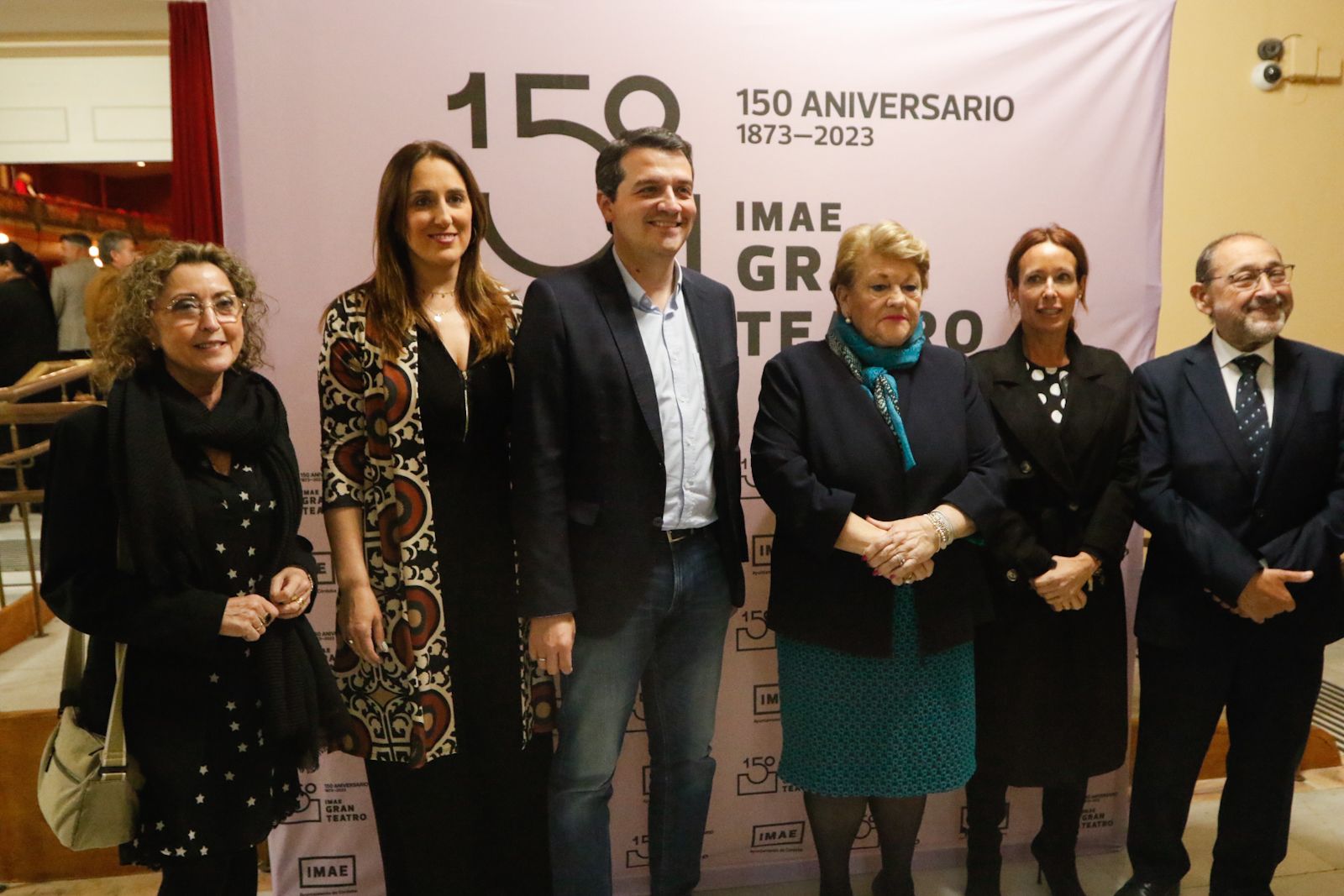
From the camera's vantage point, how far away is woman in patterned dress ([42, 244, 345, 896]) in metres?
1.56

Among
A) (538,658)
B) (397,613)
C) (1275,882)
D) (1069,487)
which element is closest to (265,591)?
(397,613)

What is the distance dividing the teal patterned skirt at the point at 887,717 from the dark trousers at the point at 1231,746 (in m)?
0.55

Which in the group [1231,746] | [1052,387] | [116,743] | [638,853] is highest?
[1052,387]

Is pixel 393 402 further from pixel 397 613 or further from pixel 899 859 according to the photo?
pixel 899 859

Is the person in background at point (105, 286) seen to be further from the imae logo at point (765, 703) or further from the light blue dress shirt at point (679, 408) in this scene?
the imae logo at point (765, 703)

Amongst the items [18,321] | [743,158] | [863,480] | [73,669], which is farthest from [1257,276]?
[18,321]

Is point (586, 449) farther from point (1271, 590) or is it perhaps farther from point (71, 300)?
point (71, 300)

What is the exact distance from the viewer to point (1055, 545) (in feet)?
7.05

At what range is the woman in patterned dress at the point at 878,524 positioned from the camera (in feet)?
6.37

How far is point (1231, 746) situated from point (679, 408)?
161 centimetres

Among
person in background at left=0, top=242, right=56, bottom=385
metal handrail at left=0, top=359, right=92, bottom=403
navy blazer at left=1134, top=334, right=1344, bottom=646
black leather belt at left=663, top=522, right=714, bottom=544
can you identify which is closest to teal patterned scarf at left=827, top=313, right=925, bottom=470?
black leather belt at left=663, top=522, right=714, bottom=544

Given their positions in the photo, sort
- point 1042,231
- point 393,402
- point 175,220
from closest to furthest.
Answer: point 393,402, point 1042,231, point 175,220

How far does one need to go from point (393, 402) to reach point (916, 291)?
1.13m

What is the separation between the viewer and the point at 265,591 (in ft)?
5.60
